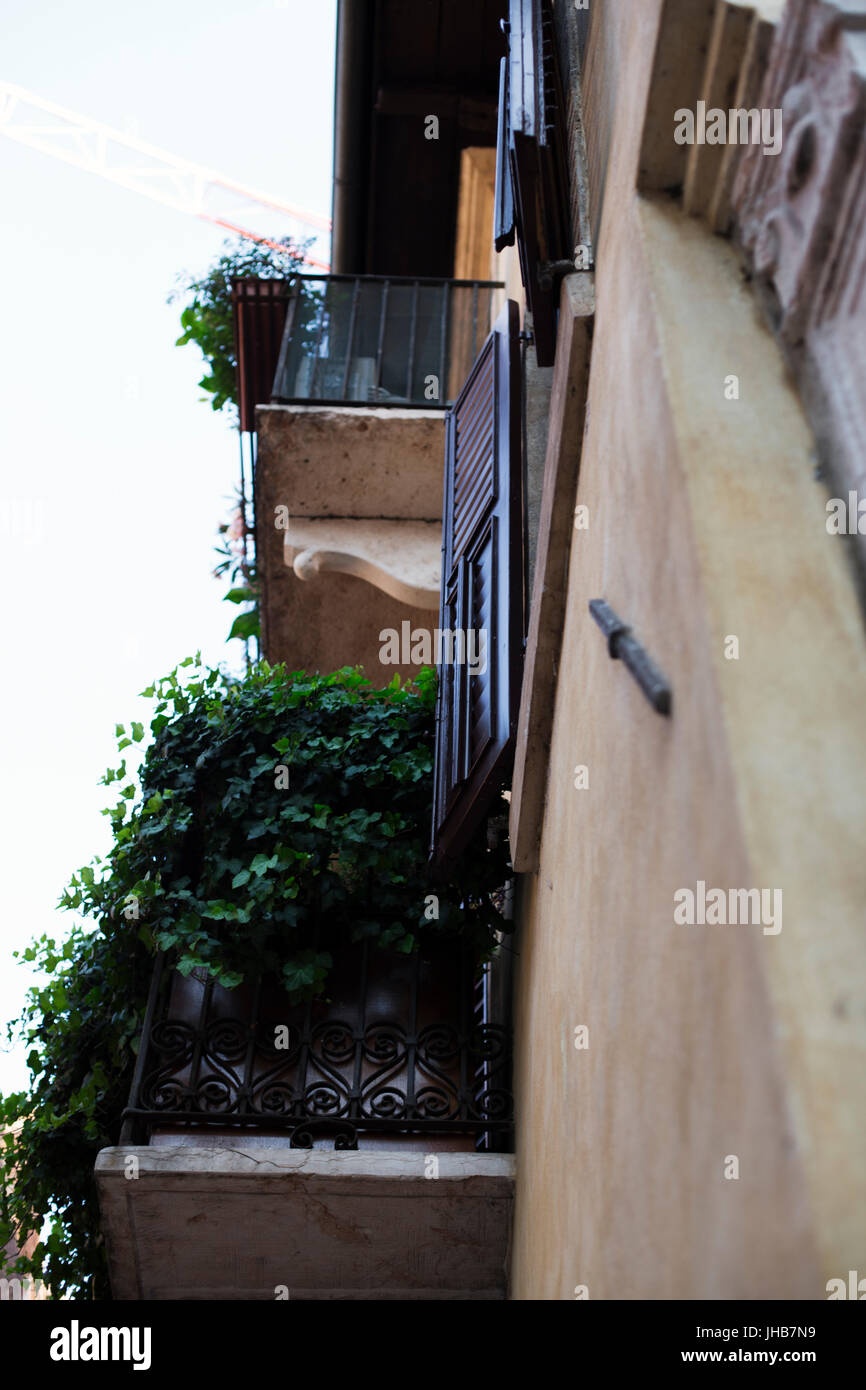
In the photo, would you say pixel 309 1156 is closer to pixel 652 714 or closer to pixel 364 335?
pixel 652 714

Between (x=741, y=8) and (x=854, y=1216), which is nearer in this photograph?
(x=854, y=1216)

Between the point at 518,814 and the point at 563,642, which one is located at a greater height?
the point at 563,642

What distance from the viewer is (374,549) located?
8352 millimetres

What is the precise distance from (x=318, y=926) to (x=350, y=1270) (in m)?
1.32

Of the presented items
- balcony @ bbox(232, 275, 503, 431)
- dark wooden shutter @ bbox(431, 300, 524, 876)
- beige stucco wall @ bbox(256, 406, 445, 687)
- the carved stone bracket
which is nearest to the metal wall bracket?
the carved stone bracket

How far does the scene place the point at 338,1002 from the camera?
A: 546 cm

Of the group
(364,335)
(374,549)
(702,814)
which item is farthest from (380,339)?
(702,814)

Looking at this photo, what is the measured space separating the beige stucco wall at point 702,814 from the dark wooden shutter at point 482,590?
1.26 metres

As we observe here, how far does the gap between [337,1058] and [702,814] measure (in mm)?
3548

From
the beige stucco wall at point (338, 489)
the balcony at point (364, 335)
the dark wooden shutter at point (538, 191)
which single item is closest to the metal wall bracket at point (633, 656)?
the dark wooden shutter at point (538, 191)

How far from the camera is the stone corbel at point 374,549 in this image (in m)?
8.28

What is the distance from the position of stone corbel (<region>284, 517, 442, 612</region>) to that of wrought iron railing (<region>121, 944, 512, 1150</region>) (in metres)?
3.17
